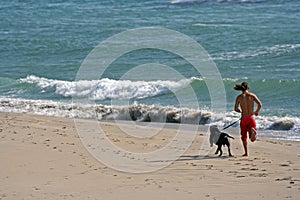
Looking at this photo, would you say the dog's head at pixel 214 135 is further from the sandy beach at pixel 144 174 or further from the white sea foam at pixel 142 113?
the white sea foam at pixel 142 113

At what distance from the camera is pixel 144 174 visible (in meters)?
9.91

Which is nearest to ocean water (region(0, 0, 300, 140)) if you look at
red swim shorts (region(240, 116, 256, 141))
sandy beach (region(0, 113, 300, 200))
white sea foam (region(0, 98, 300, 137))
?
white sea foam (region(0, 98, 300, 137))

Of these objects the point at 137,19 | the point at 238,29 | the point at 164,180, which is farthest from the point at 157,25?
the point at 164,180

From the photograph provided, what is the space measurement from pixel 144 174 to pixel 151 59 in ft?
46.1

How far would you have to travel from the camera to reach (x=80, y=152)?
11.5 meters

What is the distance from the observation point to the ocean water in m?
16.6

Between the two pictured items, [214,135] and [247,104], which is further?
[214,135]

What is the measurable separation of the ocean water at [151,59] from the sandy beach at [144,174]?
9.13 feet

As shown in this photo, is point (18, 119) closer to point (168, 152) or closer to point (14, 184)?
point (168, 152)

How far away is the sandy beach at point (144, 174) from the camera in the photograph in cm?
891

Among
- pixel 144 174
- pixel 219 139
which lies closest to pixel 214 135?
pixel 219 139

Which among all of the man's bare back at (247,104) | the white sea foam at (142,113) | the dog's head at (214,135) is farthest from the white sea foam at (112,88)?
the man's bare back at (247,104)

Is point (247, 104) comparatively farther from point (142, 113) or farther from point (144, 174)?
point (142, 113)

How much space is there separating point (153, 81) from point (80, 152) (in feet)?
27.7
